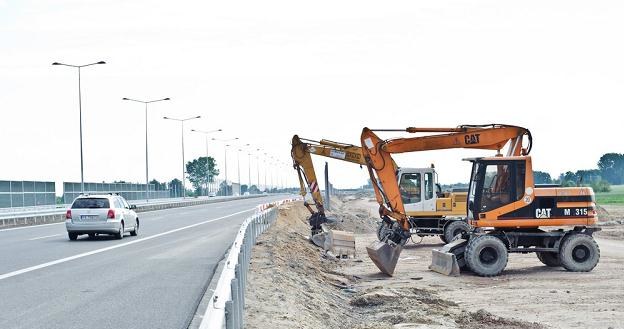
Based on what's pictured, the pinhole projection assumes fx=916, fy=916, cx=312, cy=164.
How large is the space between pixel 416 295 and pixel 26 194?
42.3 metres

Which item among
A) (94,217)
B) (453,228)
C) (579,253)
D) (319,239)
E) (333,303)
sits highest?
(94,217)

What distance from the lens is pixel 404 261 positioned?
27953mm

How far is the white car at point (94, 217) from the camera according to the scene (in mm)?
29781

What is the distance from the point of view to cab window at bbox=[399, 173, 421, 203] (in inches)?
1267

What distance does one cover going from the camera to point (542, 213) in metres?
23.4

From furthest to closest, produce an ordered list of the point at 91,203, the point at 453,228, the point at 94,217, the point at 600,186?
1. the point at 600,186
2. the point at 453,228
3. the point at 91,203
4. the point at 94,217

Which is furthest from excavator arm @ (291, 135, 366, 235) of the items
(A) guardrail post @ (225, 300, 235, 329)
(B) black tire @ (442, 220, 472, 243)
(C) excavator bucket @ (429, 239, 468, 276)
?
(A) guardrail post @ (225, 300, 235, 329)

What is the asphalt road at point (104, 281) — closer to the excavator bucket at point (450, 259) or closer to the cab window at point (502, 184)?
the excavator bucket at point (450, 259)

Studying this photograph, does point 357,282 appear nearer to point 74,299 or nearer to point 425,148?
point 425,148

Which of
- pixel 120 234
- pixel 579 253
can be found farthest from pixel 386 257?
pixel 120 234

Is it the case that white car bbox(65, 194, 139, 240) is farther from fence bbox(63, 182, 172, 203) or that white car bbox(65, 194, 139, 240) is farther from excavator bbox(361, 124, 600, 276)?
fence bbox(63, 182, 172, 203)

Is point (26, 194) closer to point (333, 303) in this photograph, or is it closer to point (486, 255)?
point (486, 255)

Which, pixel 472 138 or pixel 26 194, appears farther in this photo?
pixel 26 194

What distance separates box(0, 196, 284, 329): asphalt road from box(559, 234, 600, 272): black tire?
890cm
